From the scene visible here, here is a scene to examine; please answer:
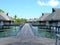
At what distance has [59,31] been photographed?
32.3 meters

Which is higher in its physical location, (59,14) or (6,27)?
(59,14)

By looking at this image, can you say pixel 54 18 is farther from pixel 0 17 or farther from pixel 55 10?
pixel 0 17

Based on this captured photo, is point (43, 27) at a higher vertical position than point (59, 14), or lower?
lower

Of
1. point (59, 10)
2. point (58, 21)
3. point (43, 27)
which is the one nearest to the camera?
point (58, 21)

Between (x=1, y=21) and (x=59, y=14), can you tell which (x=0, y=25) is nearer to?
(x=1, y=21)

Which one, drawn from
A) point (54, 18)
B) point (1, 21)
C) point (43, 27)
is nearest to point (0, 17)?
point (1, 21)

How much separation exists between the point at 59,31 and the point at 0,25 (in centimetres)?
1888

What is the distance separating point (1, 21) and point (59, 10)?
17619 mm

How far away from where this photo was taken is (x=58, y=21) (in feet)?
115

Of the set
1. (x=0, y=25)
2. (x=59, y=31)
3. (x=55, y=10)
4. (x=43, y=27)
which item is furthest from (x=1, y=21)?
(x=59, y=31)

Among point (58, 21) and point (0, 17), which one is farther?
point (0, 17)

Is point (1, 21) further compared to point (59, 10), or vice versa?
point (1, 21)

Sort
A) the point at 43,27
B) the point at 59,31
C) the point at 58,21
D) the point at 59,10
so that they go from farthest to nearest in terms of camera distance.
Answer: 1. the point at 43,27
2. the point at 59,10
3. the point at 58,21
4. the point at 59,31

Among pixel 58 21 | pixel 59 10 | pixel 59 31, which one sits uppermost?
pixel 59 10
